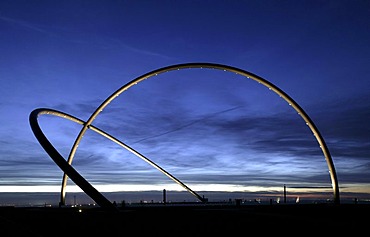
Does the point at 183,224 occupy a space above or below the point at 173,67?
below

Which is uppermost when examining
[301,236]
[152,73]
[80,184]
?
[152,73]

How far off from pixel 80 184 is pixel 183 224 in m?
8.64

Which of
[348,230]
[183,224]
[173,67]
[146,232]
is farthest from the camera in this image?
[173,67]

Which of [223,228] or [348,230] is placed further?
[223,228]

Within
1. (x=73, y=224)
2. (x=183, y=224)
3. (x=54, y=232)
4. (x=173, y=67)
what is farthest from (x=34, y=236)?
(x=173, y=67)

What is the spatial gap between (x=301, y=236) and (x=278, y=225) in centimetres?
292

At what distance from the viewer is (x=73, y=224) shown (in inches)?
731

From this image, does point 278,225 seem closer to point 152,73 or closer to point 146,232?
point 146,232

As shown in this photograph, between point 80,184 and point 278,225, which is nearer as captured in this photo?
point 278,225

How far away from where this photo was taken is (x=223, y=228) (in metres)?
15.7

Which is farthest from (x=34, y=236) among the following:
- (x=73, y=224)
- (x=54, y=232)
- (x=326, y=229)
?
(x=326, y=229)

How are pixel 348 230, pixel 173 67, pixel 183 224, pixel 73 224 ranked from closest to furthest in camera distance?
pixel 348 230
pixel 183 224
pixel 73 224
pixel 173 67

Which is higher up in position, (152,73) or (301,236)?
(152,73)

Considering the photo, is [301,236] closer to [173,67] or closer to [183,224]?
[183,224]
